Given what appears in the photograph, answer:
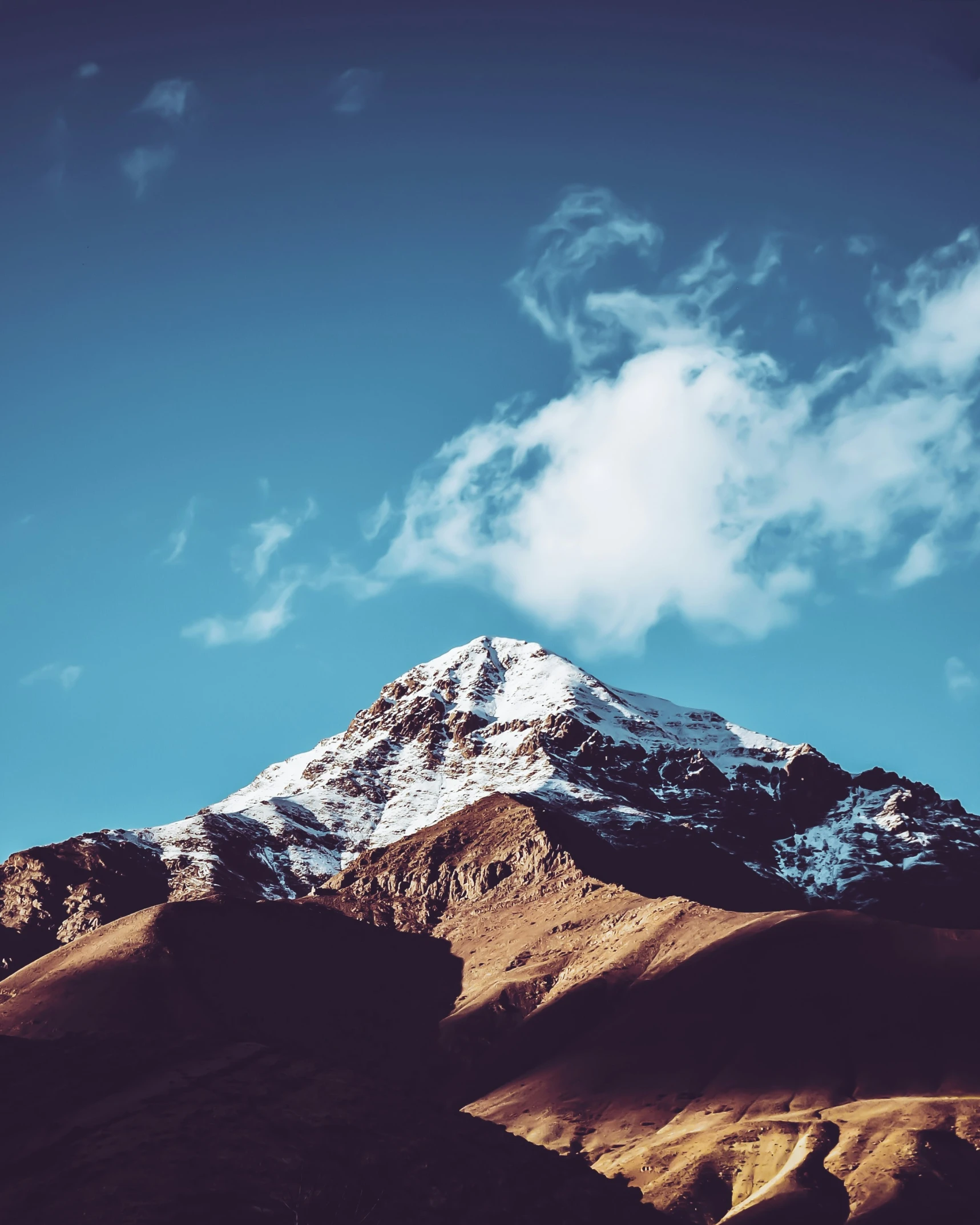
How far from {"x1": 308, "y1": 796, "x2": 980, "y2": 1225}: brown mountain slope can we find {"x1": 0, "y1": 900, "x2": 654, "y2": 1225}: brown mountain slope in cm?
723

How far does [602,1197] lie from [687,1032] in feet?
98.2

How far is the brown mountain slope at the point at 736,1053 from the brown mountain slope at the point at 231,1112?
23.7 ft

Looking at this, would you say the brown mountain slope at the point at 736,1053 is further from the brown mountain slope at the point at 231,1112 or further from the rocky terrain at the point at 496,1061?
the brown mountain slope at the point at 231,1112

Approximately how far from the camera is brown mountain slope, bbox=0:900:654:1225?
238 feet

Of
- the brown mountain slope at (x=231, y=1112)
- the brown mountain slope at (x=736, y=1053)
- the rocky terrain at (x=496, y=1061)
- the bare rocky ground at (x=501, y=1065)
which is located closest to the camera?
the brown mountain slope at (x=231, y=1112)

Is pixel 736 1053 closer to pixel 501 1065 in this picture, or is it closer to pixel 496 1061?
pixel 501 1065

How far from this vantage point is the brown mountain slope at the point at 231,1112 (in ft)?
238

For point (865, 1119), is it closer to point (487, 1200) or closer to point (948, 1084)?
point (948, 1084)

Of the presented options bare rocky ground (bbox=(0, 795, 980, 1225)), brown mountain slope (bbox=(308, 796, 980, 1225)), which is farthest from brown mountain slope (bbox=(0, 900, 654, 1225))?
brown mountain slope (bbox=(308, 796, 980, 1225))

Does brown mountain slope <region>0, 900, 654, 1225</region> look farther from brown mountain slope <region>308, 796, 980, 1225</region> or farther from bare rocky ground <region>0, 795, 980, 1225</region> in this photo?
brown mountain slope <region>308, 796, 980, 1225</region>

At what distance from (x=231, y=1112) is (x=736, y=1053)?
4350 centimetres

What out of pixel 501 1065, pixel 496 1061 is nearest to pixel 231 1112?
pixel 501 1065

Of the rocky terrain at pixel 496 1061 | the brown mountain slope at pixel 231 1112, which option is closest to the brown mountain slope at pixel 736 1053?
the rocky terrain at pixel 496 1061

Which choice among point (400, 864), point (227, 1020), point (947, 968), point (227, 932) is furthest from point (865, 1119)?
point (400, 864)
